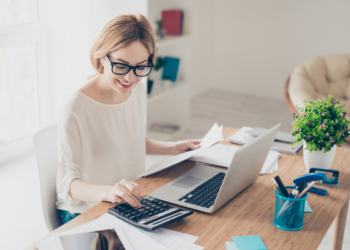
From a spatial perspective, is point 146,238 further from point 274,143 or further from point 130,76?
point 274,143

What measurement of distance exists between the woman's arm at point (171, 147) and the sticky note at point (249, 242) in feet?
1.82

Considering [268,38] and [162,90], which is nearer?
[162,90]

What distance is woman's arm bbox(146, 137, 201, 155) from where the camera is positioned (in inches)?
63.3

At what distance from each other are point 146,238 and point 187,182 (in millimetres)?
378

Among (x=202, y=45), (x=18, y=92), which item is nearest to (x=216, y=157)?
(x=18, y=92)

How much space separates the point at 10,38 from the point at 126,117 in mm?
1990

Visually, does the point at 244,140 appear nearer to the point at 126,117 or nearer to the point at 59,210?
the point at 126,117

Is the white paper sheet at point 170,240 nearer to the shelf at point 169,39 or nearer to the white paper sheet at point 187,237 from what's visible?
the white paper sheet at point 187,237

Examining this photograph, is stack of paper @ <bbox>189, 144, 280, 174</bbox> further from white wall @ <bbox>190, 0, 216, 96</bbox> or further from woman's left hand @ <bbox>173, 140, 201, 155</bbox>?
white wall @ <bbox>190, 0, 216, 96</bbox>

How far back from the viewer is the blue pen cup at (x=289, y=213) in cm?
110

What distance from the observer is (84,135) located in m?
1.41

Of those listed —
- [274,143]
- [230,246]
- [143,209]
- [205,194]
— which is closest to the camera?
[230,246]

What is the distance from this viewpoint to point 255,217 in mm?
1175

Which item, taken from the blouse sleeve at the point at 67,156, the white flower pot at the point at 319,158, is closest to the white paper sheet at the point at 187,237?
the blouse sleeve at the point at 67,156
